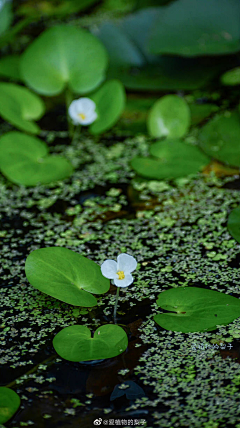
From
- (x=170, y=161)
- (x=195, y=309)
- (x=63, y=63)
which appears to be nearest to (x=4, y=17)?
(x=63, y=63)

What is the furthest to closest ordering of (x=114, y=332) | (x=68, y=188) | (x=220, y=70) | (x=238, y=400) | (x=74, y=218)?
(x=220, y=70) → (x=68, y=188) → (x=74, y=218) → (x=114, y=332) → (x=238, y=400)

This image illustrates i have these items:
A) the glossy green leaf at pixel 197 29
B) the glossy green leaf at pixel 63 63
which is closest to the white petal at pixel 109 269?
the glossy green leaf at pixel 63 63

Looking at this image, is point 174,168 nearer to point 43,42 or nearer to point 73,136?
point 73,136

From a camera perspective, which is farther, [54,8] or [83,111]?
[54,8]

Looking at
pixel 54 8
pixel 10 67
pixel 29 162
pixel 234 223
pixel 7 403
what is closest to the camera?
pixel 7 403

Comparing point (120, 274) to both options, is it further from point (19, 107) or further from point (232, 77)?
point (232, 77)

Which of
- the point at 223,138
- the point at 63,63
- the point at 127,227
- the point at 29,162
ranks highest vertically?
the point at 63,63

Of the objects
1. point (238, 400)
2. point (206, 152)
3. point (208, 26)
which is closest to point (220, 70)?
point (208, 26)
